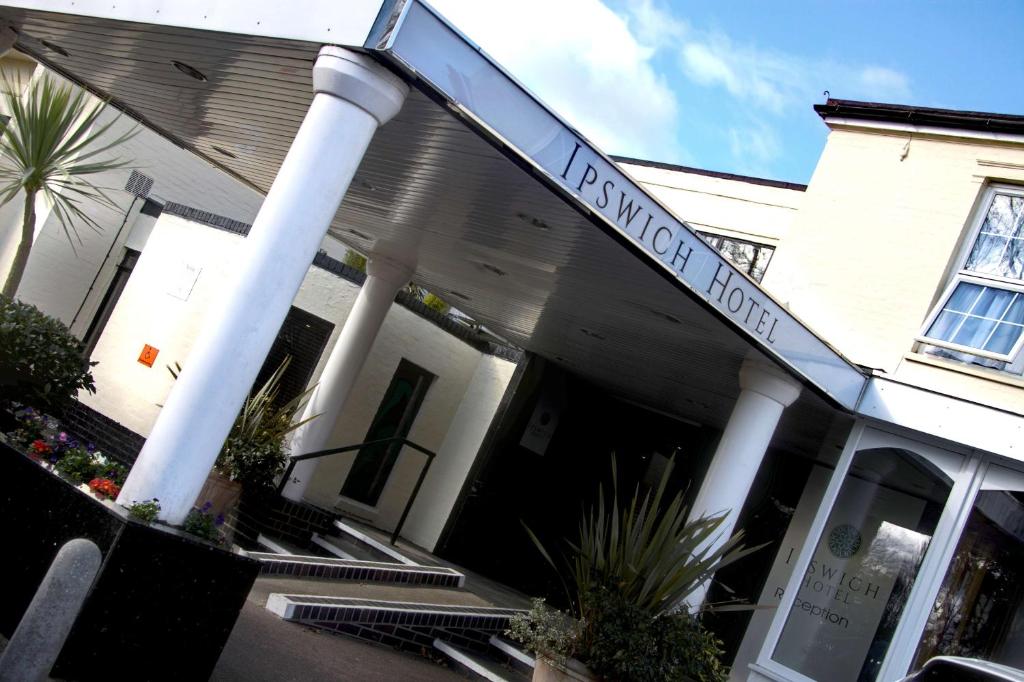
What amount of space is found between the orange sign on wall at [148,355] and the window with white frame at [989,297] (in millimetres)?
8513

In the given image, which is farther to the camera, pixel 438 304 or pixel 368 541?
pixel 438 304

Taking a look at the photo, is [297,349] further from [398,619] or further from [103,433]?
[398,619]

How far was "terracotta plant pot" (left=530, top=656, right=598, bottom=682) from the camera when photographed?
6.19 meters

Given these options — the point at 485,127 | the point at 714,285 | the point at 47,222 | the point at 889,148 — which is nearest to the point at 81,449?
the point at 485,127

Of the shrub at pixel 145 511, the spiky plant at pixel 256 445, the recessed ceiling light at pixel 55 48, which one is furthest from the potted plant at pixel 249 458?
the shrub at pixel 145 511

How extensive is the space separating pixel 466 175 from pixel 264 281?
6.15ft

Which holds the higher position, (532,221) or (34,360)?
(532,221)

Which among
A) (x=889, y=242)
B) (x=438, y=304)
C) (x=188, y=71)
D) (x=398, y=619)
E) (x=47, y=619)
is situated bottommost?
(x=398, y=619)

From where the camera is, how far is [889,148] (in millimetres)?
9812

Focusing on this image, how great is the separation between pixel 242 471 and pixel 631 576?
4218 millimetres

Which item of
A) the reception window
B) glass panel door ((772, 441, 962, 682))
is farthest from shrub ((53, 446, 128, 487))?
glass panel door ((772, 441, 962, 682))

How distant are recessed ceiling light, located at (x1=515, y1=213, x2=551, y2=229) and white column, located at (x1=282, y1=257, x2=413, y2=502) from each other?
4343 mm

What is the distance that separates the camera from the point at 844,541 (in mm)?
9070

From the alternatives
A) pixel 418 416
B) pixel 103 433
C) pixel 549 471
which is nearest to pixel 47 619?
pixel 103 433
